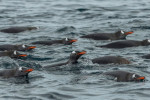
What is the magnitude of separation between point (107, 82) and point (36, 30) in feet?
29.8

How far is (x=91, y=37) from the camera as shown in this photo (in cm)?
1747

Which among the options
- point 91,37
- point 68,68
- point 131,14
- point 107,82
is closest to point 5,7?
point 131,14

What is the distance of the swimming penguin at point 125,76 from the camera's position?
1105 cm

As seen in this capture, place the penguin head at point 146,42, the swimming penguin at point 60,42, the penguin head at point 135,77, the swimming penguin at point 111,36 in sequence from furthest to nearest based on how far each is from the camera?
the swimming penguin at point 111,36 → the swimming penguin at point 60,42 → the penguin head at point 146,42 → the penguin head at point 135,77

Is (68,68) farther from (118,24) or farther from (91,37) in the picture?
(118,24)

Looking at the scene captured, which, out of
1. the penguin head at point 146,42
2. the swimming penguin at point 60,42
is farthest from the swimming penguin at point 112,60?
the swimming penguin at point 60,42

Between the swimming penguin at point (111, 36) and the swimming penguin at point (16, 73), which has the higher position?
the swimming penguin at point (111, 36)

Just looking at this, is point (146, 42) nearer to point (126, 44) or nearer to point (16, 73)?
point (126, 44)

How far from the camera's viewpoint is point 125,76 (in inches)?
444

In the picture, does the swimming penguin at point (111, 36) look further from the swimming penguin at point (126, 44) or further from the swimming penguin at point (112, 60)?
the swimming penguin at point (112, 60)

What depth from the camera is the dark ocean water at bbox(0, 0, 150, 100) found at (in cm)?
1025

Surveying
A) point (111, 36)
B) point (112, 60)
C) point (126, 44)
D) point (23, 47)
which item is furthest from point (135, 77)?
point (111, 36)

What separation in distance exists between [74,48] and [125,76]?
499 centimetres

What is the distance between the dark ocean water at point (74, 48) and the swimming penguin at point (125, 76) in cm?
19
